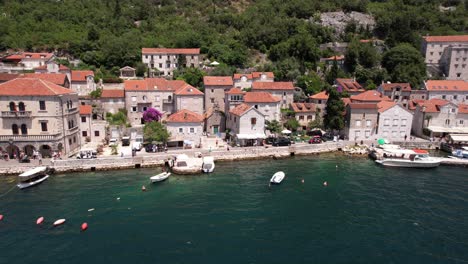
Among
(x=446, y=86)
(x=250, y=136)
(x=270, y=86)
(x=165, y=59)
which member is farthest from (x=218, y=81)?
(x=446, y=86)

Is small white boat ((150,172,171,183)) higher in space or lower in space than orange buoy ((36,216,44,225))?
higher

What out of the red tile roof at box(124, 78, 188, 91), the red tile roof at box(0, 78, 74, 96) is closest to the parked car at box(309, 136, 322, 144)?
the red tile roof at box(124, 78, 188, 91)

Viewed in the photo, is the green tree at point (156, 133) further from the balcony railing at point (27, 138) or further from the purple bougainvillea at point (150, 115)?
the balcony railing at point (27, 138)

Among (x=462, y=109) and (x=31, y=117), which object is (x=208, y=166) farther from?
(x=462, y=109)

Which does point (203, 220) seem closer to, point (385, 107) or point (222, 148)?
point (222, 148)

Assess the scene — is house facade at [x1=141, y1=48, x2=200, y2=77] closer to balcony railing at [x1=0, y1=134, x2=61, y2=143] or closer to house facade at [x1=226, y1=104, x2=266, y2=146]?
house facade at [x1=226, y1=104, x2=266, y2=146]

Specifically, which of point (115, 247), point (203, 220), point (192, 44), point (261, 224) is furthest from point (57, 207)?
point (192, 44)
